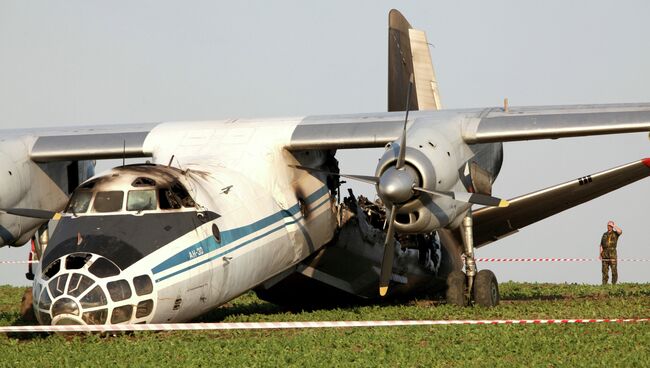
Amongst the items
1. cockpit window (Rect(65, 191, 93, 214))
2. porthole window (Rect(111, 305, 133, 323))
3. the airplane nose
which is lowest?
porthole window (Rect(111, 305, 133, 323))

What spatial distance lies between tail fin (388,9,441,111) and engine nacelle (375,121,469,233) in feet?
24.3

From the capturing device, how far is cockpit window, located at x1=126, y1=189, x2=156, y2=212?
14.3 meters

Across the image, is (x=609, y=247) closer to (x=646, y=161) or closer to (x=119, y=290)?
(x=646, y=161)

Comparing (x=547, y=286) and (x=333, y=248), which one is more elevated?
(x=333, y=248)

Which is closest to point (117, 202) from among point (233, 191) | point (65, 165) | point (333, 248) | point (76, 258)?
point (76, 258)

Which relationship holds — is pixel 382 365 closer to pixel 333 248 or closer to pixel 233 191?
pixel 233 191

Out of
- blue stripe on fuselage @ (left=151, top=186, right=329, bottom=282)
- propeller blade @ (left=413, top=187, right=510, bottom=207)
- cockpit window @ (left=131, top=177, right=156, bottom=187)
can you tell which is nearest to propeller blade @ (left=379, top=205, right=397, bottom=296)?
propeller blade @ (left=413, top=187, right=510, bottom=207)

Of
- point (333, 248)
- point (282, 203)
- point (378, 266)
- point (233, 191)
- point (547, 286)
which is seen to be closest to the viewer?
point (233, 191)

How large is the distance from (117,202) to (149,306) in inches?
65.8

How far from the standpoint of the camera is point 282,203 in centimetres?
1742

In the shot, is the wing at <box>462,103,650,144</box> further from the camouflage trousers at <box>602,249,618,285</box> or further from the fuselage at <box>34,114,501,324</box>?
the camouflage trousers at <box>602,249,618,285</box>

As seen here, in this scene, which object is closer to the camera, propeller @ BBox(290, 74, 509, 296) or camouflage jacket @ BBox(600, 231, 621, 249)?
propeller @ BBox(290, 74, 509, 296)

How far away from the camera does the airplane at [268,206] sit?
44.8 feet

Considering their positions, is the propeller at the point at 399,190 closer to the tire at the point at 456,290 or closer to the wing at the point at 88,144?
the tire at the point at 456,290
